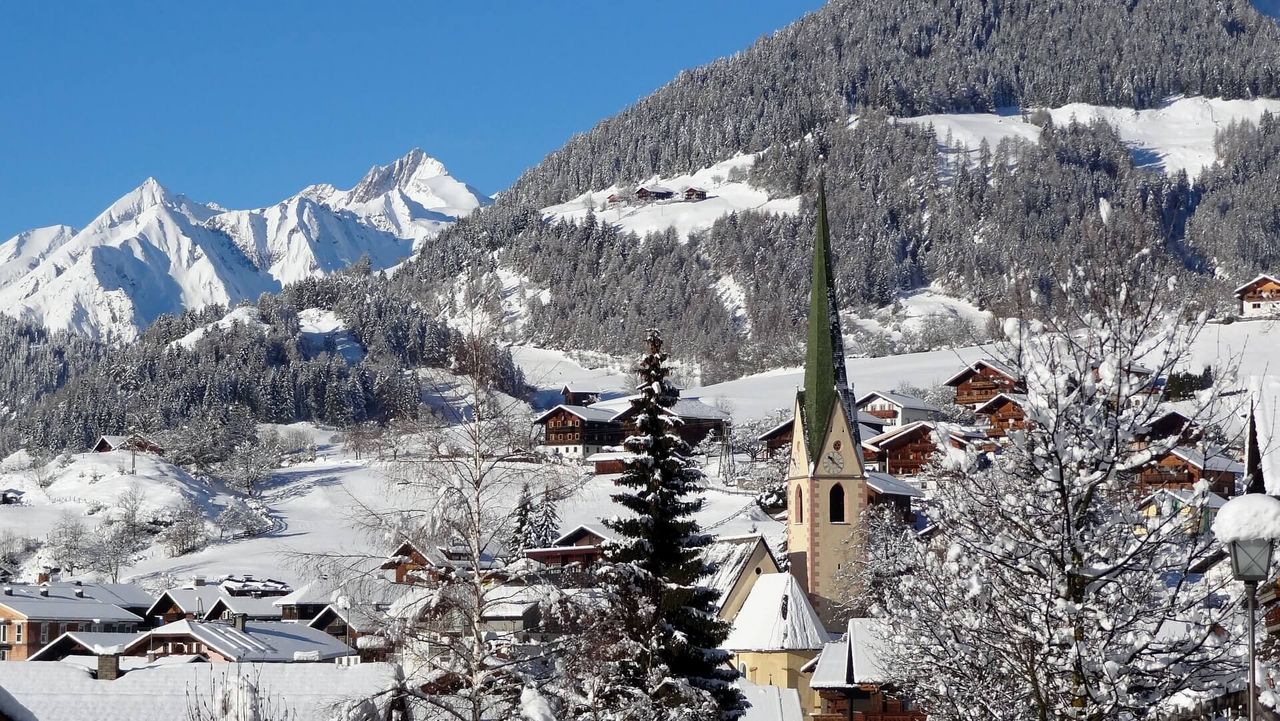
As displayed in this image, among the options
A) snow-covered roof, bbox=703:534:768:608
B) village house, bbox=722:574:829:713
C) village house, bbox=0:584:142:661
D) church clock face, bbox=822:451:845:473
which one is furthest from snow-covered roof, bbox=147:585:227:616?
church clock face, bbox=822:451:845:473

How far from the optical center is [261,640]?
5303 cm

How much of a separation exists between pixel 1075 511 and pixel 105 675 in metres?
26.7

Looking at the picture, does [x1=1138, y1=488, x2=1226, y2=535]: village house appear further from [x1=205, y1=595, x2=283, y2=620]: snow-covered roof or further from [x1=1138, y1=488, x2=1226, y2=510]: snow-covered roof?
[x1=205, y1=595, x2=283, y2=620]: snow-covered roof

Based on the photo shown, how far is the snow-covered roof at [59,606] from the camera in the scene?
68.1 metres

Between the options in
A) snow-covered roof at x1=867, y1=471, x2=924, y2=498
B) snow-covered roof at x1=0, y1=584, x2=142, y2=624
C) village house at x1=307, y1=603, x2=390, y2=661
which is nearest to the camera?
village house at x1=307, y1=603, x2=390, y2=661

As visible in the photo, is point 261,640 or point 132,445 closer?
point 261,640

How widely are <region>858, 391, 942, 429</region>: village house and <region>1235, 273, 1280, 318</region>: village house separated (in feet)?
125

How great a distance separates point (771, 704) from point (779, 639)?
11033mm

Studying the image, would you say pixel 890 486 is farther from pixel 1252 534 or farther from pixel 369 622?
pixel 1252 534

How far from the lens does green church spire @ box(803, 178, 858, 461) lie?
61.7m

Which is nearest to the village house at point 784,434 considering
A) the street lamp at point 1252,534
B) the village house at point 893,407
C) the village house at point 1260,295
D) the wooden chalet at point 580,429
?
the village house at point 893,407

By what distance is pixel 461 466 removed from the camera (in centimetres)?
1911

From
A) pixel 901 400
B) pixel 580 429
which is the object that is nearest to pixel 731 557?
pixel 901 400

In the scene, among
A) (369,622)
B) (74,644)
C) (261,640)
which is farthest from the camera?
(74,644)
